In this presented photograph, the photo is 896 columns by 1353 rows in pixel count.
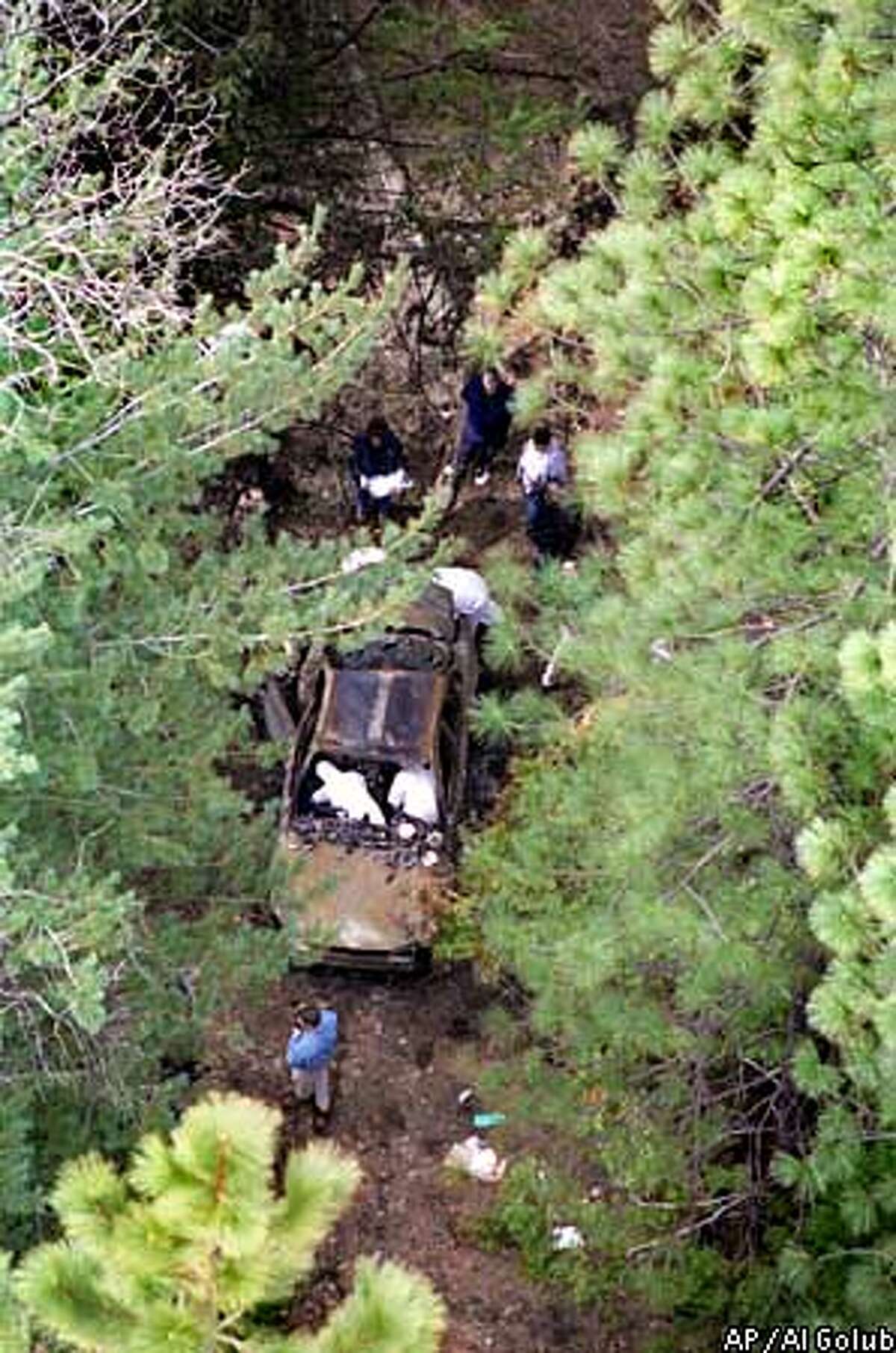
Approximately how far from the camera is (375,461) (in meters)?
12.3

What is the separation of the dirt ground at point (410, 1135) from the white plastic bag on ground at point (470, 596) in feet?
9.12

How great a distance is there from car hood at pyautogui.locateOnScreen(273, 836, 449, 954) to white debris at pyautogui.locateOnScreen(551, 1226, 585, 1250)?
211 cm

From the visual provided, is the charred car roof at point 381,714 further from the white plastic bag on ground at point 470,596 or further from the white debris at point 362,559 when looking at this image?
the white debris at point 362,559

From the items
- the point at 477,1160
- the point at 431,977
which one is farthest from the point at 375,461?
the point at 477,1160

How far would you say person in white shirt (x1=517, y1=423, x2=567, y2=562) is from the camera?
11.9 meters

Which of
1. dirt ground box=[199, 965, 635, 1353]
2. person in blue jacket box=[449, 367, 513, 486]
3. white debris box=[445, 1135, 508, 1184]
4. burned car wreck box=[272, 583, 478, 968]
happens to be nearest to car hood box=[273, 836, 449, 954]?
burned car wreck box=[272, 583, 478, 968]

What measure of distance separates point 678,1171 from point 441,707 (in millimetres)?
4085

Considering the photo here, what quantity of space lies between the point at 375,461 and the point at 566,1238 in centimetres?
652

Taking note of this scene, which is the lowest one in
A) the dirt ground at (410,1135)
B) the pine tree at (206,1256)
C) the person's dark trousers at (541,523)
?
the dirt ground at (410,1135)

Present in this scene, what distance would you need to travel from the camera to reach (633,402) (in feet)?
19.9

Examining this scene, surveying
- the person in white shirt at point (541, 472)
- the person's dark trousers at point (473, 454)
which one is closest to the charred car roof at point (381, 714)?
the person in white shirt at point (541, 472)

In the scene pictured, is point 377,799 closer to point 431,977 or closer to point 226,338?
point 431,977

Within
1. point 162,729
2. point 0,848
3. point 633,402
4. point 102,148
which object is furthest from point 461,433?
point 0,848

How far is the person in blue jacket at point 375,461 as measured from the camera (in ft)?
40.1
